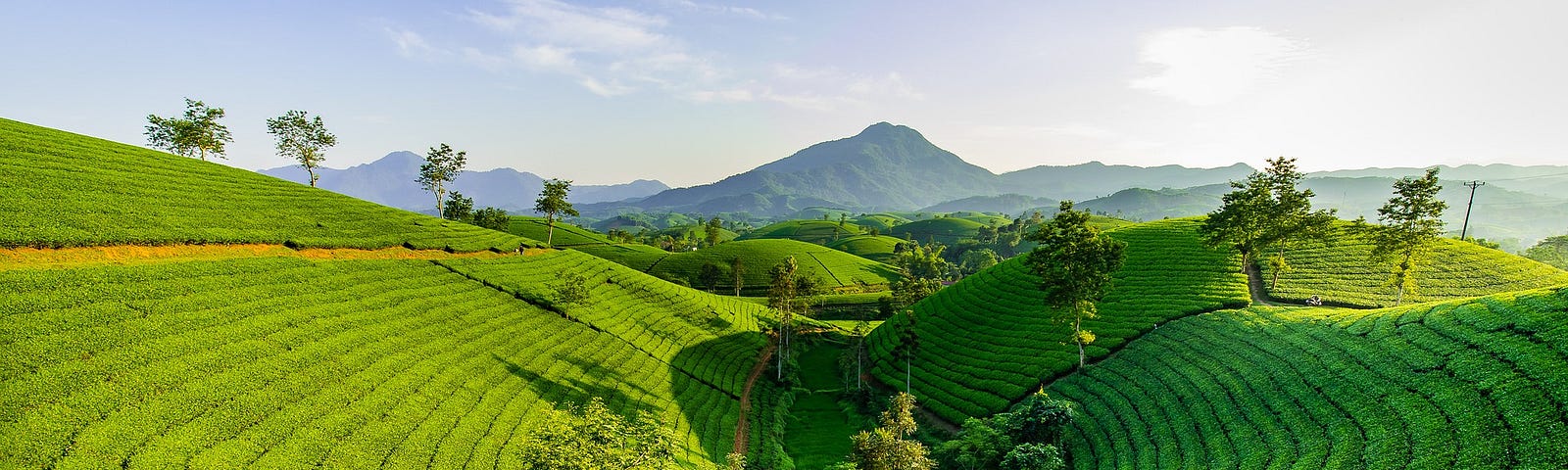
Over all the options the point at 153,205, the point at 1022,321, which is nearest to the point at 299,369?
the point at 153,205

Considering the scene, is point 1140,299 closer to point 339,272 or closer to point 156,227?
point 339,272

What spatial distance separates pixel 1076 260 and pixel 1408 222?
2621cm

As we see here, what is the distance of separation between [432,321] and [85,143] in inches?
1191

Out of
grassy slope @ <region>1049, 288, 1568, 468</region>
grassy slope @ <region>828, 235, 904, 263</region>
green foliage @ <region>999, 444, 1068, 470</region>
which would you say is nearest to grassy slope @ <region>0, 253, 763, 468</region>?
→ green foliage @ <region>999, 444, 1068, 470</region>

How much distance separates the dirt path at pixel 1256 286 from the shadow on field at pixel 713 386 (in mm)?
42139

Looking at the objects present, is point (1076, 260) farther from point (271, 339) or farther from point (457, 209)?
A: point (457, 209)

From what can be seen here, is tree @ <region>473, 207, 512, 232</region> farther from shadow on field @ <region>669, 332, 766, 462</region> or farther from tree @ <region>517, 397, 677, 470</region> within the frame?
tree @ <region>517, 397, 677, 470</region>

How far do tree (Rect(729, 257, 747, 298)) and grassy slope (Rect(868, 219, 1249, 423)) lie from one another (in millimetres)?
44431

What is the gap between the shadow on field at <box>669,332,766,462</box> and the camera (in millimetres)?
36375

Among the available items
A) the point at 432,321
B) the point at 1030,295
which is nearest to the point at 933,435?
the point at 1030,295

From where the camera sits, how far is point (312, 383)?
24781 millimetres

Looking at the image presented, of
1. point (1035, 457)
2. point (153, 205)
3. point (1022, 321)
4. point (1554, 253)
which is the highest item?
point (153, 205)

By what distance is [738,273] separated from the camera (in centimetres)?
10200

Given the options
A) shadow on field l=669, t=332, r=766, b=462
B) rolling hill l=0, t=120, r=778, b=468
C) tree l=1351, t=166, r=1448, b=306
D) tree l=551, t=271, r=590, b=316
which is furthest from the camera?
tree l=551, t=271, r=590, b=316
